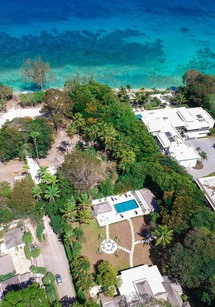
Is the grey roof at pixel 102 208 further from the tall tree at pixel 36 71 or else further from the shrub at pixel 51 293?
the tall tree at pixel 36 71

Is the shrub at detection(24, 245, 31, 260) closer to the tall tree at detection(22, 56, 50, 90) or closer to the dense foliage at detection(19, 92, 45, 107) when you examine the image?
the dense foliage at detection(19, 92, 45, 107)

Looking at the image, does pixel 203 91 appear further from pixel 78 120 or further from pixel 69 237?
pixel 69 237

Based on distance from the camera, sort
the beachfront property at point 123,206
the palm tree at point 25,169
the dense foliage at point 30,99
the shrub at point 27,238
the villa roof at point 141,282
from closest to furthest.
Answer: the villa roof at point 141,282 < the shrub at point 27,238 < the beachfront property at point 123,206 < the palm tree at point 25,169 < the dense foliage at point 30,99

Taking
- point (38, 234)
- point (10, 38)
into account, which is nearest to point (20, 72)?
point (10, 38)

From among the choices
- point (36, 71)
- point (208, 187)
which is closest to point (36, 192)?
point (208, 187)

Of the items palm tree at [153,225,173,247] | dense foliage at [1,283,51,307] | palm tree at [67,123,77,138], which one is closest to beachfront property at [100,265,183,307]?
palm tree at [153,225,173,247]

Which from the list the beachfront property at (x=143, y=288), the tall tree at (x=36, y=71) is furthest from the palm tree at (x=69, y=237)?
the tall tree at (x=36, y=71)

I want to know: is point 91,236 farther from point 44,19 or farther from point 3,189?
point 44,19
